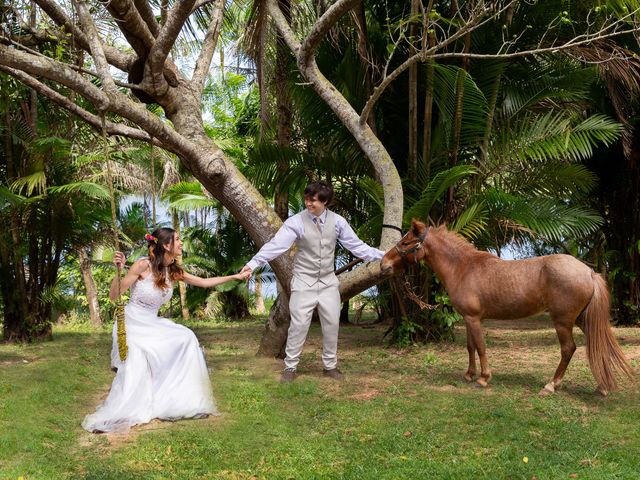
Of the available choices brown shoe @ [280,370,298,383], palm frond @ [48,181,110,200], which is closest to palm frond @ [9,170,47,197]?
palm frond @ [48,181,110,200]

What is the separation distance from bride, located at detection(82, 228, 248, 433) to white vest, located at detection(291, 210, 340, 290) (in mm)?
776

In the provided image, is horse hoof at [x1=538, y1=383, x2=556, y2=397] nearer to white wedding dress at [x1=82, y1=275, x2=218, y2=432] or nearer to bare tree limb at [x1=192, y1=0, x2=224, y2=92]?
white wedding dress at [x1=82, y1=275, x2=218, y2=432]

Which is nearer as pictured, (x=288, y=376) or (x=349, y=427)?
(x=349, y=427)

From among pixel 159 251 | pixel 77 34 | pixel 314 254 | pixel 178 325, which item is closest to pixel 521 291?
pixel 314 254

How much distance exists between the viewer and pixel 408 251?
7.74 metres

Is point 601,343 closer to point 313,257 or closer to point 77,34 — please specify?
point 313,257

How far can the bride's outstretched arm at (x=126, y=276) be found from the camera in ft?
22.3

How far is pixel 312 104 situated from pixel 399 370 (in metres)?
4.13

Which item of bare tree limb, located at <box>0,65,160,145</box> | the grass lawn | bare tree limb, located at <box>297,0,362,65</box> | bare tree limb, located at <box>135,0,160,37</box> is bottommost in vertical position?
the grass lawn

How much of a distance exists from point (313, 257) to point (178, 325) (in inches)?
62.7

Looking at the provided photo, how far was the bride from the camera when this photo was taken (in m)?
6.39

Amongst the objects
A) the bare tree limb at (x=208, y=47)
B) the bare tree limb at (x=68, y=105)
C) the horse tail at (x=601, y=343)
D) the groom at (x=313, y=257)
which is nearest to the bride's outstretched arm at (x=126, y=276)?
the groom at (x=313, y=257)

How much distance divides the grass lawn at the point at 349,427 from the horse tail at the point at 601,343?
0.78 ft

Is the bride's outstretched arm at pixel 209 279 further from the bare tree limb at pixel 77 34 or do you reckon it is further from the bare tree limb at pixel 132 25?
the bare tree limb at pixel 132 25
